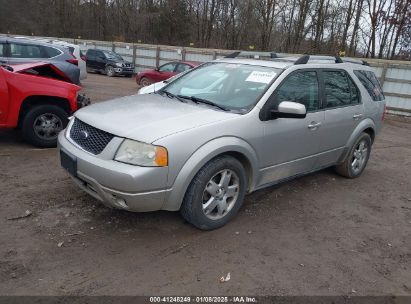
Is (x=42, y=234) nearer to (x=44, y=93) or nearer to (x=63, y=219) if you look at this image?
(x=63, y=219)

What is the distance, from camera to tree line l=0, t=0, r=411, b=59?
1045 inches

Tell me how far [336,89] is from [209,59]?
52.8 feet

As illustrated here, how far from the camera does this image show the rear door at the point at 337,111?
508cm

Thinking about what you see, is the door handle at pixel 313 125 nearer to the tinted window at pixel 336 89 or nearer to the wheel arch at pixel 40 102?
the tinted window at pixel 336 89

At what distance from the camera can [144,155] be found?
3436 mm

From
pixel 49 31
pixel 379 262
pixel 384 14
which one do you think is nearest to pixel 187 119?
pixel 379 262

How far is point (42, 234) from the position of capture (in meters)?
3.78

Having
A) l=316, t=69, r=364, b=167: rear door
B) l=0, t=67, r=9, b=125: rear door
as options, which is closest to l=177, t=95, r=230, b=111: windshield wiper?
l=316, t=69, r=364, b=167: rear door

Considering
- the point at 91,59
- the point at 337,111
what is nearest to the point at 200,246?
the point at 337,111

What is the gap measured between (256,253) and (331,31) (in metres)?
27.5

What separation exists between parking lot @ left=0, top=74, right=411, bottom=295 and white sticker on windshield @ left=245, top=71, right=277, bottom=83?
1493mm

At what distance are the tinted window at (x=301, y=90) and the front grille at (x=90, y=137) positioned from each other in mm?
1873

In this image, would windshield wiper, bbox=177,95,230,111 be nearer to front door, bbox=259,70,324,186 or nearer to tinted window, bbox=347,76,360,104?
front door, bbox=259,70,324,186

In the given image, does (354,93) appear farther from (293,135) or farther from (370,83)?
(293,135)
